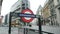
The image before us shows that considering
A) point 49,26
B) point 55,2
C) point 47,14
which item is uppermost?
point 55,2

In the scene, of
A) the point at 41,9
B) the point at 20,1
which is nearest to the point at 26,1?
the point at 20,1

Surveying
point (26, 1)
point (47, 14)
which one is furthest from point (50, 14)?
point (26, 1)

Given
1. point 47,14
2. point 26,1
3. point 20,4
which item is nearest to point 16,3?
point 20,4

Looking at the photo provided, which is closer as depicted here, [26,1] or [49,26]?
[26,1]

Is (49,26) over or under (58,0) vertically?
under

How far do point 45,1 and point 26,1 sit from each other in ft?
0.75

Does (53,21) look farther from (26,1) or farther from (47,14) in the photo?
(26,1)

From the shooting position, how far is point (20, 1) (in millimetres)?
1059

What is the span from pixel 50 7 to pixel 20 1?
0.26 metres

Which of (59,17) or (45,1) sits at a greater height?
(45,1)

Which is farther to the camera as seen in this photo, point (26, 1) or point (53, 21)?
point (53, 21)

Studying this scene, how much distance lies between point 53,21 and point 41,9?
148 millimetres

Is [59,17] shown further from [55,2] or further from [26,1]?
[26,1]

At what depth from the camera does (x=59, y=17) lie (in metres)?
1.05
